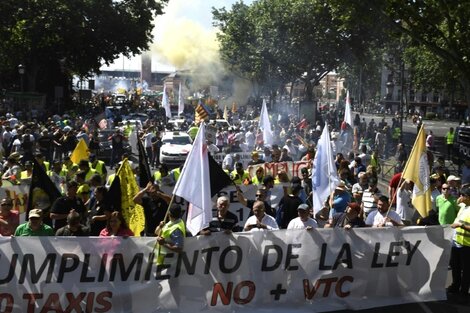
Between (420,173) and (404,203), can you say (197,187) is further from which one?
(404,203)

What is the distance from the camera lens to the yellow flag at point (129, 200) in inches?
352

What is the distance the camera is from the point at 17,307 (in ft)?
24.9

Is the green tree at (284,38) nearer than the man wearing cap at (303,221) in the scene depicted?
No

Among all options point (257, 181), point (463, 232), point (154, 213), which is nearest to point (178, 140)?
point (257, 181)

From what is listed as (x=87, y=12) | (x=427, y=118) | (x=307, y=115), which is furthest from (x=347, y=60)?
(x=427, y=118)

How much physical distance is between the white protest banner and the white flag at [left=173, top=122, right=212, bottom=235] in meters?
0.23

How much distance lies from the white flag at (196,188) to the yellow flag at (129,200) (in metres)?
1.06

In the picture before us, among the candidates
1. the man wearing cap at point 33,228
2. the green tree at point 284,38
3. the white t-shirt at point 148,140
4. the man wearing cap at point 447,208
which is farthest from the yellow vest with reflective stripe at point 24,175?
the green tree at point 284,38

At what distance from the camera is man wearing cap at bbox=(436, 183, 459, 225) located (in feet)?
32.8

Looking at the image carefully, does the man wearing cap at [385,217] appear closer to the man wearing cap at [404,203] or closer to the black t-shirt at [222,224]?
the man wearing cap at [404,203]

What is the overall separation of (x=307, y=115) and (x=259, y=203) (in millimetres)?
35266

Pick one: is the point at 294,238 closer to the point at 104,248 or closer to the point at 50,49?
the point at 104,248

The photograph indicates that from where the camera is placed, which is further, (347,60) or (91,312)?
(347,60)

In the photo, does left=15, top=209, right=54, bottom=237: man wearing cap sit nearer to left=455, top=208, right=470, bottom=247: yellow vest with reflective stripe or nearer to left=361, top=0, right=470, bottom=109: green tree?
left=455, top=208, right=470, bottom=247: yellow vest with reflective stripe
